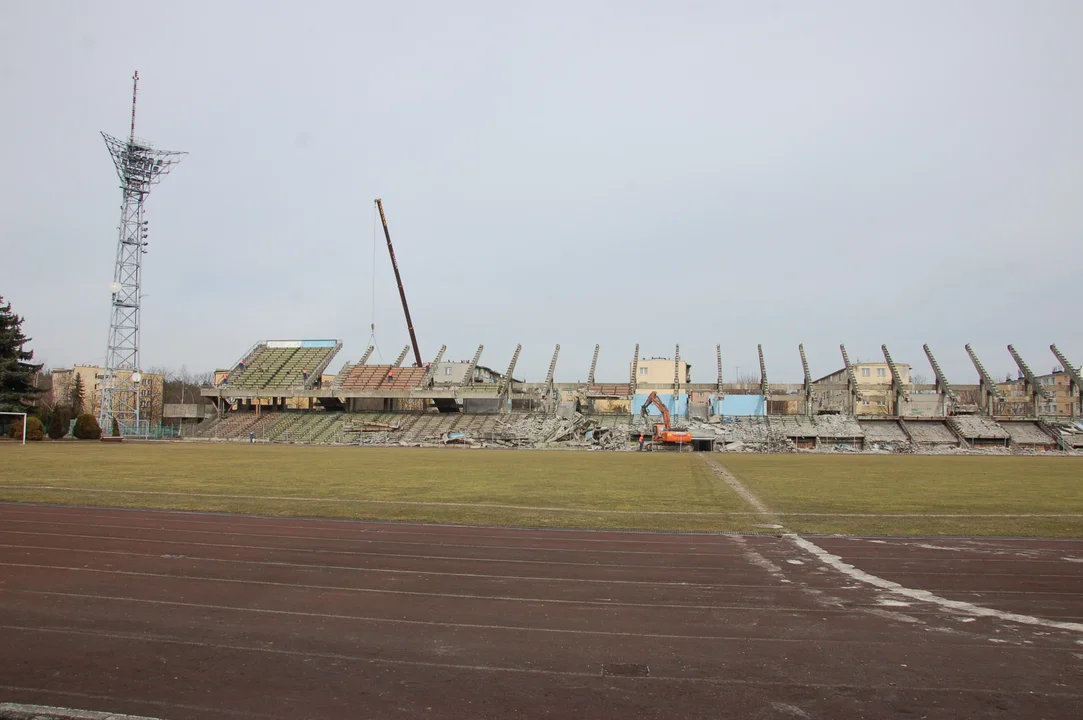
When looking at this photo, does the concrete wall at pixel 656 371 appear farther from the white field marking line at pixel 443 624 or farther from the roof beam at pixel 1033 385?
the white field marking line at pixel 443 624

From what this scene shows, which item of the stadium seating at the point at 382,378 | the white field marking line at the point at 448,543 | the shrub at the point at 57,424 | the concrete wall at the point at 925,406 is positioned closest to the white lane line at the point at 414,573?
the white field marking line at the point at 448,543

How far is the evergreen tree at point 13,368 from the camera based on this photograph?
2459 inches

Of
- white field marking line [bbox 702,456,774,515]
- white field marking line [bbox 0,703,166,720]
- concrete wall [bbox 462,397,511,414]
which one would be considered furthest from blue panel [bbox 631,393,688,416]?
white field marking line [bbox 0,703,166,720]

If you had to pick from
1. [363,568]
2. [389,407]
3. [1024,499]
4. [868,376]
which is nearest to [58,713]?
[363,568]

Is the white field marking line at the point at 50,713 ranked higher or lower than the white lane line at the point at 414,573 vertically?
higher

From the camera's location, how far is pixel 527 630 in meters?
7.87

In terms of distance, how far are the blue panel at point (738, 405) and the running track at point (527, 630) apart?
215ft

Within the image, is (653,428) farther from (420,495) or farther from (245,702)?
(245,702)

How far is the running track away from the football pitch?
11.1 feet

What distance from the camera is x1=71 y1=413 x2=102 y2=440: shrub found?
211ft

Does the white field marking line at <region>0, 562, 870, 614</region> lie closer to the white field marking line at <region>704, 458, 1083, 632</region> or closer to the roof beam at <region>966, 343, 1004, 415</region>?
the white field marking line at <region>704, 458, 1083, 632</region>

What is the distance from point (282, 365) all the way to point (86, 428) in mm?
26294

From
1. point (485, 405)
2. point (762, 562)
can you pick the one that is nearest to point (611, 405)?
point (485, 405)

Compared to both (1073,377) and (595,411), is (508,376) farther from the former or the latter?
(1073,377)
